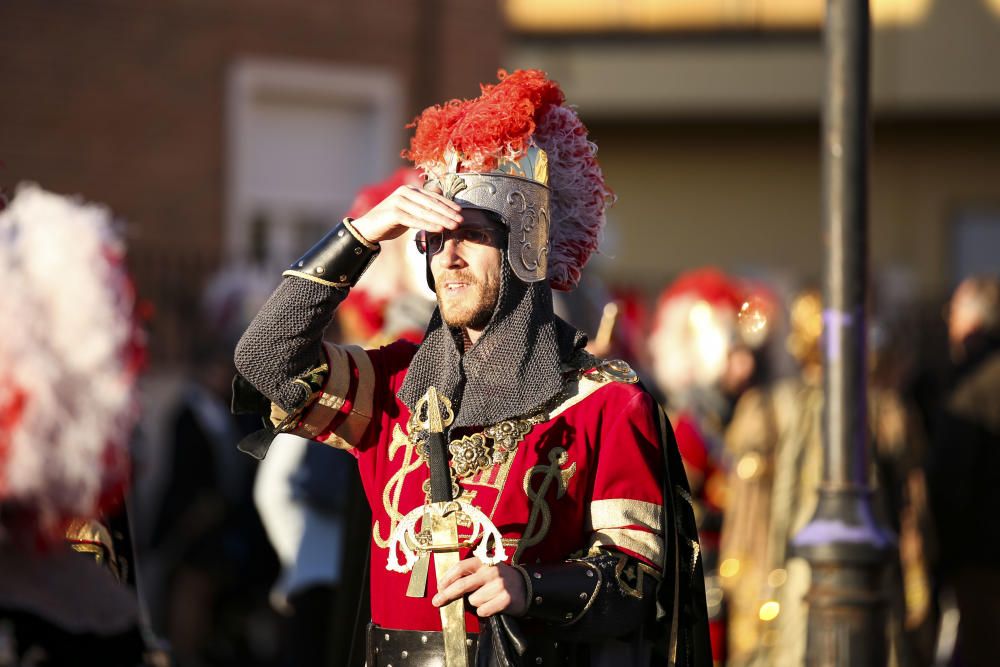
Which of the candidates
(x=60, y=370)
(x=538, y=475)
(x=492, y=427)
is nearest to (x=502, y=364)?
(x=492, y=427)

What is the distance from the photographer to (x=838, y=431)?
5.52 metres

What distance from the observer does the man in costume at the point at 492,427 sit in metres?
3.59

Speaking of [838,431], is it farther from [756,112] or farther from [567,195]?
[756,112]

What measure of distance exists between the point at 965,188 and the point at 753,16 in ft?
12.6

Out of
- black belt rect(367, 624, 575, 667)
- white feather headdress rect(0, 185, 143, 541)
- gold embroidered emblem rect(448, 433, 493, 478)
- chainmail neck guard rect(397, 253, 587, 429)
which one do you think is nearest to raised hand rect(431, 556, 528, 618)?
black belt rect(367, 624, 575, 667)

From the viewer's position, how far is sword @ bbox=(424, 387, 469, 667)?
11.5ft

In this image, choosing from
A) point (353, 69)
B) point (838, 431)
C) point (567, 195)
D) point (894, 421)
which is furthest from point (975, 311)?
point (353, 69)

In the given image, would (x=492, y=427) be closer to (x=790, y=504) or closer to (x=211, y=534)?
(x=790, y=504)

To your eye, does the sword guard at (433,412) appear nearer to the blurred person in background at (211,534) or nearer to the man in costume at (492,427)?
the man in costume at (492,427)

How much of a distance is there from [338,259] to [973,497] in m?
5.18

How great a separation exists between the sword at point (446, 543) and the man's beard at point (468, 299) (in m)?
0.33

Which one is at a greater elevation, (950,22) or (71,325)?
(950,22)

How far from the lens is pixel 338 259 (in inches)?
146

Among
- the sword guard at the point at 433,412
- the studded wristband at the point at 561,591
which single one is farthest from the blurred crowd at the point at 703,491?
the studded wristband at the point at 561,591
